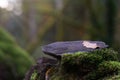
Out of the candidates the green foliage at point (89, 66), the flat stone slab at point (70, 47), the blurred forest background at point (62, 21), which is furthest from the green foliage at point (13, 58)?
the green foliage at point (89, 66)

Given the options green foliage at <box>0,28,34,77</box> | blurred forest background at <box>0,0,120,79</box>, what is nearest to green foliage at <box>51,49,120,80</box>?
→ green foliage at <box>0,28,34,77</box>

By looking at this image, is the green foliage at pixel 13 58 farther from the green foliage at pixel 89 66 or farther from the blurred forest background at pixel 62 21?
the green foliage at pixel 89 66

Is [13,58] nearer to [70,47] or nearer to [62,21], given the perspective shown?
[70,47]

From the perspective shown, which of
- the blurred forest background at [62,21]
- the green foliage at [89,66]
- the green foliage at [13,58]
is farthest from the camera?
the blurred forest background at [62,21]

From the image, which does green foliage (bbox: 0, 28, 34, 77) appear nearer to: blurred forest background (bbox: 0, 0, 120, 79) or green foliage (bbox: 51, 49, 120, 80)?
blurred forest background (bbox: 0, 0, 120, 79)

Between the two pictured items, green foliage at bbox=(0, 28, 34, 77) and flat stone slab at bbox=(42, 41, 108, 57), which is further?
green foliage at bbox=(0, 28, 34, 77)

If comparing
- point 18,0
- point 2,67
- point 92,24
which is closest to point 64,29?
point 92,24
